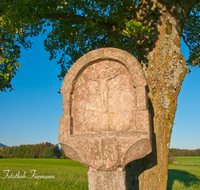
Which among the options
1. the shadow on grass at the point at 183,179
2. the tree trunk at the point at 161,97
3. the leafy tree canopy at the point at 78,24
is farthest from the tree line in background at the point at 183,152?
the tree trunk at the point at 161,97

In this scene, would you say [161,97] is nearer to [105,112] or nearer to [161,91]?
[161,91]

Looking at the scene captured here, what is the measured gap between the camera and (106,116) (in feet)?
13.1

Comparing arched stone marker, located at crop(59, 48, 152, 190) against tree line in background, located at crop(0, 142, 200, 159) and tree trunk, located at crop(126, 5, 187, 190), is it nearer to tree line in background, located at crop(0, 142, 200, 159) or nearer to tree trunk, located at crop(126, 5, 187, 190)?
tree trunk, located at crop(126, 5, 187, 190)

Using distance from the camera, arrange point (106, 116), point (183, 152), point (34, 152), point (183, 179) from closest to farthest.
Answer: point (106, 116) → point (183, 179) → point (34, 152) → point (183, 152)

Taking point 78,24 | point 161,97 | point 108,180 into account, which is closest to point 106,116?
point 108,180

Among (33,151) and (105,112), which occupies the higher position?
(105,112)

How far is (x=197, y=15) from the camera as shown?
7.96 metres

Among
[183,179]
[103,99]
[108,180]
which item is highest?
[103,99]

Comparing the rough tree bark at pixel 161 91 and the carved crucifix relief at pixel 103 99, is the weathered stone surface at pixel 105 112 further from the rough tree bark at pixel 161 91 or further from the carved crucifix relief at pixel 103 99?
the rough tree bark at pixel 161 91

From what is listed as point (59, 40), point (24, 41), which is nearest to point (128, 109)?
point (59, 40)

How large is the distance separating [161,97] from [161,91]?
0.13 metres

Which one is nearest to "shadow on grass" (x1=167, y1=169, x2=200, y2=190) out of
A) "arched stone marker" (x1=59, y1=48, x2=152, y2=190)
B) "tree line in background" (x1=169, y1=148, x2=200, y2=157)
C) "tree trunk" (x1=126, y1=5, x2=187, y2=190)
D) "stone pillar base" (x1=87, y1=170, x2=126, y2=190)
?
"tree trunk" (x1=126, y1=5, x2=187, y2=190)

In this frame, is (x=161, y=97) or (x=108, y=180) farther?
(x=161, y=97)

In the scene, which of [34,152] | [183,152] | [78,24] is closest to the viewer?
[78,24]
